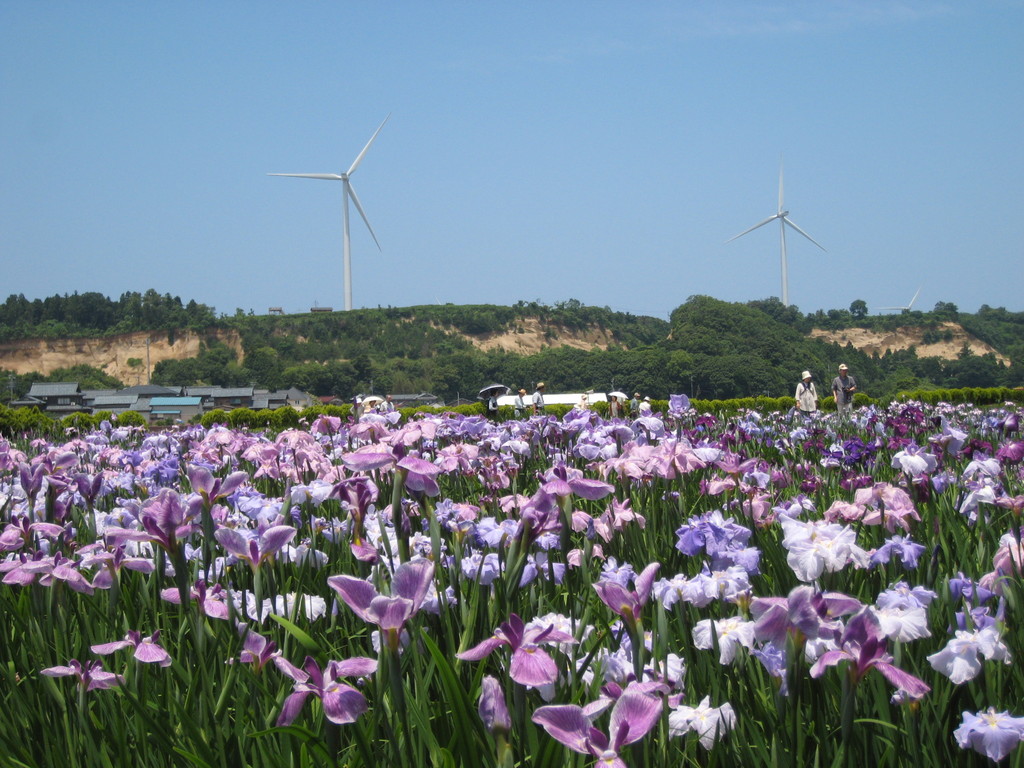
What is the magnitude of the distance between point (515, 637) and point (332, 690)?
0.36 m

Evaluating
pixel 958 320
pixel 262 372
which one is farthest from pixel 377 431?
pixel 958 320

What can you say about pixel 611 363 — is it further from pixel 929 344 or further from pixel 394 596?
pixel 394 596

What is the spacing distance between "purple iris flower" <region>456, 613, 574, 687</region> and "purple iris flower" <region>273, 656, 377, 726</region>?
233 mm

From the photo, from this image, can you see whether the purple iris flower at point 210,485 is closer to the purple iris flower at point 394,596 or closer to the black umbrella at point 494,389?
the purple iris flower at point 394,596

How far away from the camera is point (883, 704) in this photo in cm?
198

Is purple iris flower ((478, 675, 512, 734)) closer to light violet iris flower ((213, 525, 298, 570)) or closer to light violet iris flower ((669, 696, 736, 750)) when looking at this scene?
light violet iris flower ((669, 696, 736, 750))

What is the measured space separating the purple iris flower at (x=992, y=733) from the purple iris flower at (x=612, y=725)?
2.37ft

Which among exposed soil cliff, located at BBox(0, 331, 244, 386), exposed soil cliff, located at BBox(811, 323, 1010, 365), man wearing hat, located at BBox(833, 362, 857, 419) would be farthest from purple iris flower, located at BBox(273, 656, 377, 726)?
→ exposed soil cliff, located at BBox(811, 323, 1010, 365)

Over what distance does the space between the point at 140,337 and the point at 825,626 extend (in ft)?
654

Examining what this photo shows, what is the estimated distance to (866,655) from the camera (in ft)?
5.13

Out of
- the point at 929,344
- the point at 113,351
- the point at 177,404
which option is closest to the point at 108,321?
the point at 113,351

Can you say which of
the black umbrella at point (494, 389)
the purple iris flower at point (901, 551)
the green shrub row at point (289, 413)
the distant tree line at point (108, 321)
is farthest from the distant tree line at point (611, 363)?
the purple iris flower at point (901, 551)

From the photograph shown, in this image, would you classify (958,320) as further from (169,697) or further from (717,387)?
(169,697)

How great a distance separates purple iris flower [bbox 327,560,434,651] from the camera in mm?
1447
